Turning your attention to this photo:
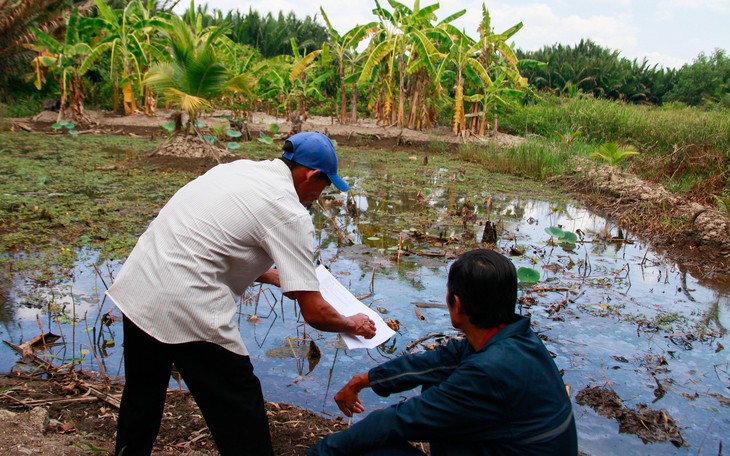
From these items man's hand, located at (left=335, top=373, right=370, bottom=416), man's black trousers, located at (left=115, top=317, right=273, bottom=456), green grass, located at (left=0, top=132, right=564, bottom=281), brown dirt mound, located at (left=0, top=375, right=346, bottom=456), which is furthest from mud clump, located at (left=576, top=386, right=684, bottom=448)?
green grass, located at (left=0, top=132, right=564, bottom=281)

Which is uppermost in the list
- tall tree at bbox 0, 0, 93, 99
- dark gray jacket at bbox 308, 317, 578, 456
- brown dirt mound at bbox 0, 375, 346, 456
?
tall tree at bbox 0, 0, 93, 99

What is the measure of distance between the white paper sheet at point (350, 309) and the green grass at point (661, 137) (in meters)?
7.83

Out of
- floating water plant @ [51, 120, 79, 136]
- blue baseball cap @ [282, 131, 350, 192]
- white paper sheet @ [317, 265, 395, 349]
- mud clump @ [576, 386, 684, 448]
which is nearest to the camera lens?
blue baseball cap @ [282, 131, 350, 192]

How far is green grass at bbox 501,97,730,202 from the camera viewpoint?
962cm

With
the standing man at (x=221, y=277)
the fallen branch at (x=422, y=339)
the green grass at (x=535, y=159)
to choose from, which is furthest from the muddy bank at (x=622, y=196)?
the standing man at (x=221, y=277)

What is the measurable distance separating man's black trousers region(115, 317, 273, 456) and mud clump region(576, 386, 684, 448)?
2.14 m

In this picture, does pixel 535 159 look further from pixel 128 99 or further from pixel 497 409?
pixel 128 99

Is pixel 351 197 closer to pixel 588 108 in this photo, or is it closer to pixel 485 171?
pixel 485 171

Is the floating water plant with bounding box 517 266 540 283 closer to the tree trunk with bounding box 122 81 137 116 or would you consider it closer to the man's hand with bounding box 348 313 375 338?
the man's hand with bounding box 348 313 375 338

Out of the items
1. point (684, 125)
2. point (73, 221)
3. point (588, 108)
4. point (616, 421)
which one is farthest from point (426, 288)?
point (588, 108)

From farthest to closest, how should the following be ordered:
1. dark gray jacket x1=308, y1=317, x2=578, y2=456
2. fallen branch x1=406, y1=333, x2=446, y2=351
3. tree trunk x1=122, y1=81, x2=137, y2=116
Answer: tree trunk x1=122, y1=81, x2=137, y2=116 < fallen branch x1=406, y1=333, x2=446, y2=351 < dark gray jacket x1=308, y1=317, x2=578, y2=456

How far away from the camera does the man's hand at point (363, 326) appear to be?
2234 millimetres

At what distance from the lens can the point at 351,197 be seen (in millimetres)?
8984

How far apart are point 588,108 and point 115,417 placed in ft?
58.7
